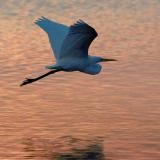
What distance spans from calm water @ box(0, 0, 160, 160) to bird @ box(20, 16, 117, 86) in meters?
0.96

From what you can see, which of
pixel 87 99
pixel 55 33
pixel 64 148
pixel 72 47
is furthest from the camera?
pixel 87 99

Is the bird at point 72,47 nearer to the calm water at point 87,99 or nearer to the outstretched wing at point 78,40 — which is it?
the outstretched wing at point 78,40

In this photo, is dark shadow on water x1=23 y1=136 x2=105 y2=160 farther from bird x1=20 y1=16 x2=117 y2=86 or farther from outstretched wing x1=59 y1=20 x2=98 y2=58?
outstretched wing x1=59 y1=20 x2=98 y2=58

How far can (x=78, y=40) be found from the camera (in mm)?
11570

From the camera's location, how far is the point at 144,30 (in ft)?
68.9

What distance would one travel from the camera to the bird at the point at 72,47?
11.3m

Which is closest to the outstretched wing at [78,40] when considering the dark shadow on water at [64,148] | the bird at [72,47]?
the bird at [72,47]

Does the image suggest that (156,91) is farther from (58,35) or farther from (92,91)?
(58,35)

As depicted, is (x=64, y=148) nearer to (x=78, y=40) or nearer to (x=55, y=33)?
(x=78, y=40)

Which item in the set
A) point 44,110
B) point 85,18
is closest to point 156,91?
point 44,110

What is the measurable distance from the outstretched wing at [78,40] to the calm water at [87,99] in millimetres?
1191

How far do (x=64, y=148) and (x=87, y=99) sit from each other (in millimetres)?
2515

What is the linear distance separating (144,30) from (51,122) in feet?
26.5

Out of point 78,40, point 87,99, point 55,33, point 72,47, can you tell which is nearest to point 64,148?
point 72,47
